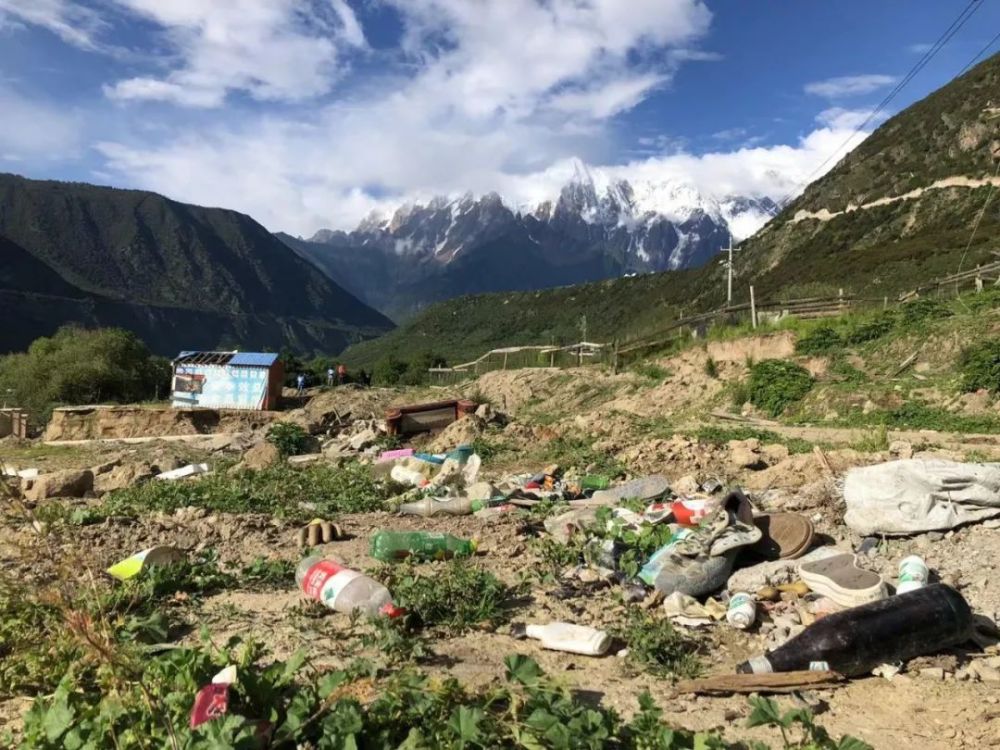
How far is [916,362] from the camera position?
40.9 ft

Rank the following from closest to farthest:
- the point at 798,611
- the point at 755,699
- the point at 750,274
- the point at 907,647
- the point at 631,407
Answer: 1. the point at 755,699
2. the point at 907,647
3. the point at 798,611
4. the point at 631,407
5. the point at 750,274

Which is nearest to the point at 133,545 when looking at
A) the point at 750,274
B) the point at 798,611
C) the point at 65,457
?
the point at 798,611

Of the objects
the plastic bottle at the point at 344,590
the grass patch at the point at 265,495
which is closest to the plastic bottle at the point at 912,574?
the plastic bottle at the point at 344,590

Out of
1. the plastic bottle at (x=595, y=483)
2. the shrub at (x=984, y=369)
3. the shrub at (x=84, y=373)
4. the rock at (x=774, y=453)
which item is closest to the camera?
the plastic bottle at (x=595, y=483)

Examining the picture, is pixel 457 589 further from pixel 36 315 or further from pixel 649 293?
pixel 36 315

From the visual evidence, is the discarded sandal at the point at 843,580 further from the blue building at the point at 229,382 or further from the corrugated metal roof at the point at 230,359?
the corrugated metal roof at the point at 230,359

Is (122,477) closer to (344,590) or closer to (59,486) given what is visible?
(59,486)

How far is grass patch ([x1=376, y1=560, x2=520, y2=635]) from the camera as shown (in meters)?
3.62

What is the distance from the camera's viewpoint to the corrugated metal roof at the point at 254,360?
19188mm

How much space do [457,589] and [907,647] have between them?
2.26 metres

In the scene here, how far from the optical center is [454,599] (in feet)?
12.4

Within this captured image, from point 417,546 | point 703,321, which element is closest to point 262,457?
point 417,546

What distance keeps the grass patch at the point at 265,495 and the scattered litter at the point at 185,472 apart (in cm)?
62

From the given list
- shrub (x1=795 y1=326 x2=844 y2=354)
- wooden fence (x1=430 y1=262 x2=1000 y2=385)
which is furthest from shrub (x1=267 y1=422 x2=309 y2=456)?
shrub (x1=795 y1=326 x2=844 y2=354)
